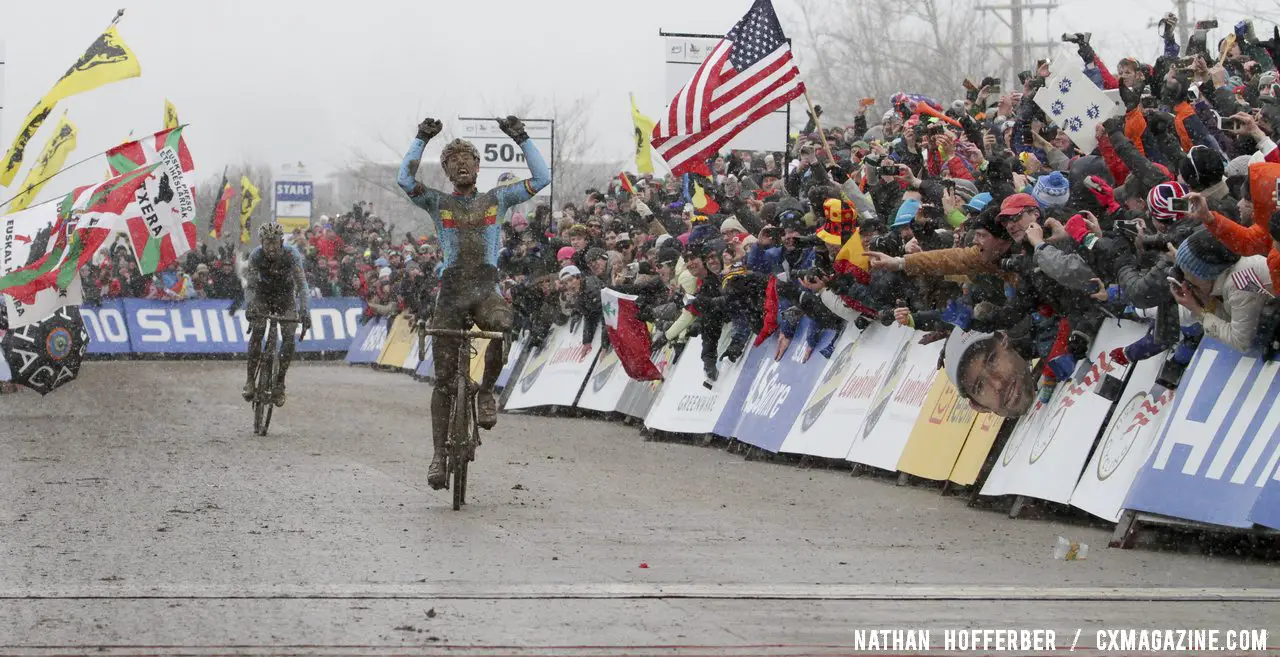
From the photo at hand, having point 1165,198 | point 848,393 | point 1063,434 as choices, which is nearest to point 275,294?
point 848,393

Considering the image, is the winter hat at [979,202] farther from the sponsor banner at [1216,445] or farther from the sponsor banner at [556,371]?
the sponsor banner at [556,371]

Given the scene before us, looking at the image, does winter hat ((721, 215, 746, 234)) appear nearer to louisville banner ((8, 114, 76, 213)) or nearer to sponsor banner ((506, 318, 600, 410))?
sponsor banner ((506, 318, 600, 410))

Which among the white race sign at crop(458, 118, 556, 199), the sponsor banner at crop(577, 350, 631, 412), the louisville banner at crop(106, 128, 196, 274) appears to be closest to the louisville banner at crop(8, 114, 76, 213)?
the louisville banner at crop(106, 128, 196, 274)

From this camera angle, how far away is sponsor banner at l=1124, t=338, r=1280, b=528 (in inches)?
354

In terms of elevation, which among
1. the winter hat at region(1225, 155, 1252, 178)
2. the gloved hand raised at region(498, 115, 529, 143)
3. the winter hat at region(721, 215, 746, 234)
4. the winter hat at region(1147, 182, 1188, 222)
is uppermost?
the winter hat at region(1225, 155, 1252, 178)

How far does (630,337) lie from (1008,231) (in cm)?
810

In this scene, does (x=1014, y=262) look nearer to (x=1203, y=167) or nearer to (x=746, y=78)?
(x=1203, y=167)

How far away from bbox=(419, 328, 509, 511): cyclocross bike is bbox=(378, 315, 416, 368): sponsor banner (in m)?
23.1

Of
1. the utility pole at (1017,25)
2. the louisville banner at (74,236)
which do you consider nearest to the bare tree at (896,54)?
the utility pole at (1017,25)

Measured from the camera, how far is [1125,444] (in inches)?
401

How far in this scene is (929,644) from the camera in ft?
21.2

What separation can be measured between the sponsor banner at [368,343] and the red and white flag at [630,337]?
59.7 ft

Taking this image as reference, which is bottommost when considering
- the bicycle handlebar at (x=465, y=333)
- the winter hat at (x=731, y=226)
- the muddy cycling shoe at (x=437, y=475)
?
the winter hat at (x=731, y=226)

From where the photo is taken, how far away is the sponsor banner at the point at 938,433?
12531 millimetres
